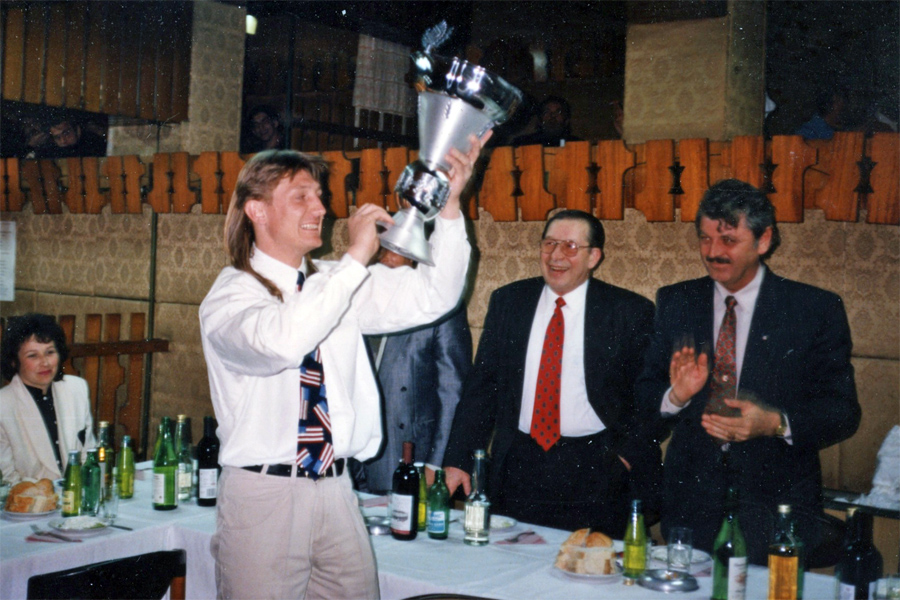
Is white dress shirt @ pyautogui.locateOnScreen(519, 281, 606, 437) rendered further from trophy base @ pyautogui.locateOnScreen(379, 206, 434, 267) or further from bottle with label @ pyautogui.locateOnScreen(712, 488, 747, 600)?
trophy base @ pyautogui.locateOnScreen(379, 206, 434, 267)

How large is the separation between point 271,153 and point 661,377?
1541 mm

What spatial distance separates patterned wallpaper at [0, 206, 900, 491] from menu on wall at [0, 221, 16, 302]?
2.2 inches

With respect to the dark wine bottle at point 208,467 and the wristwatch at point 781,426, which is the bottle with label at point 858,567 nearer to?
the wristwatch at point 781,426

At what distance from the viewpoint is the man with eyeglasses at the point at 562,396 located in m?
2.79

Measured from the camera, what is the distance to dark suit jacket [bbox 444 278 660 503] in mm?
2822

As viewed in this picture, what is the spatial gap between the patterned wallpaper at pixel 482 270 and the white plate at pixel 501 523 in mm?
1625

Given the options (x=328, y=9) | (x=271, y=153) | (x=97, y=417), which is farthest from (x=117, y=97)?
(x=271, y=153)

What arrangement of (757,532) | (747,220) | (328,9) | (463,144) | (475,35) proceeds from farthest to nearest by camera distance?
(475,35) < (328,9) < (747,220) < (757,532) < (463,144)

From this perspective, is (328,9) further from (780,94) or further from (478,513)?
(478,513)

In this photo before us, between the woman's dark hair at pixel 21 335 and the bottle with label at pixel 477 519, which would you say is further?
the woman's dark hair at pixel 21 335

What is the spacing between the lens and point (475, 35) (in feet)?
22.7

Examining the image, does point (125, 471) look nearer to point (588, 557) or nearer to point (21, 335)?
point (21, 335)

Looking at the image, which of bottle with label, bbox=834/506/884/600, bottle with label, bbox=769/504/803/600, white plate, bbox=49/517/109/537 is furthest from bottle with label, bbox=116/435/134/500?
bottle with label, bbox=834/506/884/600

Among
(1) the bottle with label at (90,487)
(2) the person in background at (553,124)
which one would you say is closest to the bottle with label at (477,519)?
(1) the bottle with label at (90,487)
